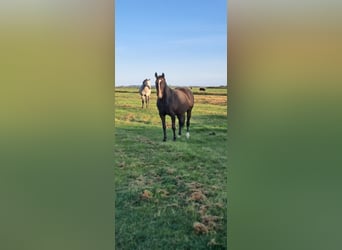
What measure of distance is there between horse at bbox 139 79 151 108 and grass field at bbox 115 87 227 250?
0.03m

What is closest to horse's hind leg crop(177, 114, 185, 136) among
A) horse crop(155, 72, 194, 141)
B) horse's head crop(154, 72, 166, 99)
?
horse crop(155, 72, 194, 141)

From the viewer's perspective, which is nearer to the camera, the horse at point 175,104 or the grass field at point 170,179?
the grass field at point 170,179

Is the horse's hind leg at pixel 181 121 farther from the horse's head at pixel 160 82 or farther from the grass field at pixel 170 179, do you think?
the horse's head at pixel 160 82

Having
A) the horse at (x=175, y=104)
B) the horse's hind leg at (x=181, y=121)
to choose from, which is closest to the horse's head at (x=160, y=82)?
the horse at (x=175, y=104)

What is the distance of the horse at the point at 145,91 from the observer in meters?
1.97

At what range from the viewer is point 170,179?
1946 millimetres

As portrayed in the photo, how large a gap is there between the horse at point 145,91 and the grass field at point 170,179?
0.11 feet

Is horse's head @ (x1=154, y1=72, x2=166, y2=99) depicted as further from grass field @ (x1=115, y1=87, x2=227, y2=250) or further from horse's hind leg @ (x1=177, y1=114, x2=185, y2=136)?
horse's hind leg @ (x1=177, y1=114, x2=185, y2=136)

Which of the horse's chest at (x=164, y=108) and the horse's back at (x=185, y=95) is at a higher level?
the horse's back at (x=185, y=95)

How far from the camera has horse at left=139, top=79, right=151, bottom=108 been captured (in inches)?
77.5

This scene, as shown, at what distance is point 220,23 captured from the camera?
189 centimetres
